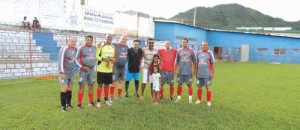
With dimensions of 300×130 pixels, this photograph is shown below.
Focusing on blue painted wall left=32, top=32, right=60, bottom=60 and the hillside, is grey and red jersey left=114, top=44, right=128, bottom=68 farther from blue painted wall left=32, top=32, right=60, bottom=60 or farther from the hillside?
the hillside

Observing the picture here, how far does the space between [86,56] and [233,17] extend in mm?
116095

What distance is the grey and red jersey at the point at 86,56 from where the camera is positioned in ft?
27.0

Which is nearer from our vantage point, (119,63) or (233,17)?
(119,63)

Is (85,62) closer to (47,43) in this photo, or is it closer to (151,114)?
(151,114)

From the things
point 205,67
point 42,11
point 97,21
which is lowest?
point 205,67

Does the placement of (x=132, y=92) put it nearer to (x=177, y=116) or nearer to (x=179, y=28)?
(x=177, y=116)

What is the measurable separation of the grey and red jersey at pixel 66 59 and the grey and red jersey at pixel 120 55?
1582 mm

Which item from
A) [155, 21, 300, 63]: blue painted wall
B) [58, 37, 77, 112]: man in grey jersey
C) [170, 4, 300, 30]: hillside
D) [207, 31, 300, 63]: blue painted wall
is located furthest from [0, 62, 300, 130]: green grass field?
[170, 4, 300, 30]: hillside

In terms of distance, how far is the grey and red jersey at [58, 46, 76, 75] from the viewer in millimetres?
7832

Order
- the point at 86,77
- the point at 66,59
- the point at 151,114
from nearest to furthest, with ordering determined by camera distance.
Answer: the point at 151,114
the point at 66,59
the point at 86,77

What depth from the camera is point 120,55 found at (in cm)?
941

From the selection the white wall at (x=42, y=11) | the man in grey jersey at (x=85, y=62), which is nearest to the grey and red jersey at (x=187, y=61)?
the man in grey jersey at (x=85, y=62)

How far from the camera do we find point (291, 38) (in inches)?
1794

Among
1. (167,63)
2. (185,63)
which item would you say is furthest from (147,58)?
(185,63)
